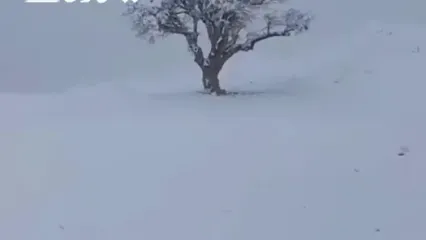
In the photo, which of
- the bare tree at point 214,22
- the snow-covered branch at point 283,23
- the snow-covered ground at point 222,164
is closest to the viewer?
the snow-covered ground at point 222,164

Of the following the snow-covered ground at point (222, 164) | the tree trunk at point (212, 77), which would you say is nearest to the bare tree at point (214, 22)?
the tree trunk at point (212, 77)

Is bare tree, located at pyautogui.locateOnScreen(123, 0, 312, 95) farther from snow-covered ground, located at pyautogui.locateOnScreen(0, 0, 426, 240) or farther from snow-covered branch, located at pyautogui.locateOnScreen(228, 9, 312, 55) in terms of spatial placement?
snow-covered ground, located at pyautogui.locateOnScreen(0, 0, 426, 240)

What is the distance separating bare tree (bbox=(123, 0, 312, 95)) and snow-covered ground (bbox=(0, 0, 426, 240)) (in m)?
0.51

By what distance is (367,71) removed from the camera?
23.2ft

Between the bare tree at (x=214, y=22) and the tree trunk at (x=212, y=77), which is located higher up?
the bare tree at (x=214, y=22)

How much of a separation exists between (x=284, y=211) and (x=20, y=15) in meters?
9.02

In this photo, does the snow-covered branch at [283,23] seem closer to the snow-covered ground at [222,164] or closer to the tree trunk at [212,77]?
the tree trunk at [212,77]

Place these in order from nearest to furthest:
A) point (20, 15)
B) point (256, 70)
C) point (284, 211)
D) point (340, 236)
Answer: point (340, 236)
point (284, 211)
point (256, 70)
point (20, 15)

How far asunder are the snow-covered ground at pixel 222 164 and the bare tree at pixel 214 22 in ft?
1.68

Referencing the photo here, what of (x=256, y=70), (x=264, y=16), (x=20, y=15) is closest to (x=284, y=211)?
(x=264, y=16)

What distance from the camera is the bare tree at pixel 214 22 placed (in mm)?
6578

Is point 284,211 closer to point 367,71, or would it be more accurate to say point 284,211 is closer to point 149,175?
point 149,175

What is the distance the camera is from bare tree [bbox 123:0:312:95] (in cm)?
658

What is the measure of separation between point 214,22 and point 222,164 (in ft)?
11.9
